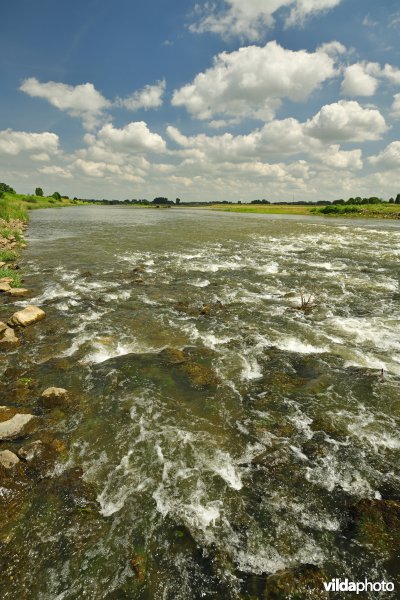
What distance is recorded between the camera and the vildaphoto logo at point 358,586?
5.38 meters

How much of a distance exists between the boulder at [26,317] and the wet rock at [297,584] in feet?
46.7

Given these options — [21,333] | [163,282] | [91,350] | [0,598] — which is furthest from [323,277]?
[0,598]

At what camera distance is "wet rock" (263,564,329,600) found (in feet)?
17.0

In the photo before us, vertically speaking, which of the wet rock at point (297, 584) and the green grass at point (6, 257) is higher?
the green grass at point (6, 257)

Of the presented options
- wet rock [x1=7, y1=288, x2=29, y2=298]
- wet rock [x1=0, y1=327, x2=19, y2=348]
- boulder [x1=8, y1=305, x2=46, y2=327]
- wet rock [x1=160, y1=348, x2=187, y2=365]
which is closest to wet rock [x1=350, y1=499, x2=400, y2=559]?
wet rock [x1=160, y1=348, x2=187, y2=365]

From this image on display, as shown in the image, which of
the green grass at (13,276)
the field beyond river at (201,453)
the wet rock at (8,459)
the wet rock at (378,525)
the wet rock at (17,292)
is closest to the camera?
the field beyond river at (201,453)

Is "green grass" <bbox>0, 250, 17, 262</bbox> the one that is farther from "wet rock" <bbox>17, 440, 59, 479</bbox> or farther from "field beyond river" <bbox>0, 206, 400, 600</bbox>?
"wet rock" <bbox>17, 440, 59, 479</bbox>

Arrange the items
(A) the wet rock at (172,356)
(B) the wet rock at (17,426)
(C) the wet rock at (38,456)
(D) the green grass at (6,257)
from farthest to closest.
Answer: (D) the green grass at (6,257), (A) the wet rock at (172,356), (B) the wet rock at (17,426), (C) the wet rock at (38,456)

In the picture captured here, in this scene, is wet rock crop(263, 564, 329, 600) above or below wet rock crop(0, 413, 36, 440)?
below

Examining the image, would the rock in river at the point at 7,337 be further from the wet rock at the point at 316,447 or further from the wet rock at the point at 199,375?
the wet rock at the point at 316,447

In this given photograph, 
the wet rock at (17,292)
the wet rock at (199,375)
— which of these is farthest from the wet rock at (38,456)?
the wet rock at (17,292)

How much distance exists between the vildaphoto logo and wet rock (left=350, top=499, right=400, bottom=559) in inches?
19.2

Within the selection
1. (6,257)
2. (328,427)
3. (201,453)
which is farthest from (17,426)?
(6,257)

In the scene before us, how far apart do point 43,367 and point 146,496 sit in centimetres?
696
